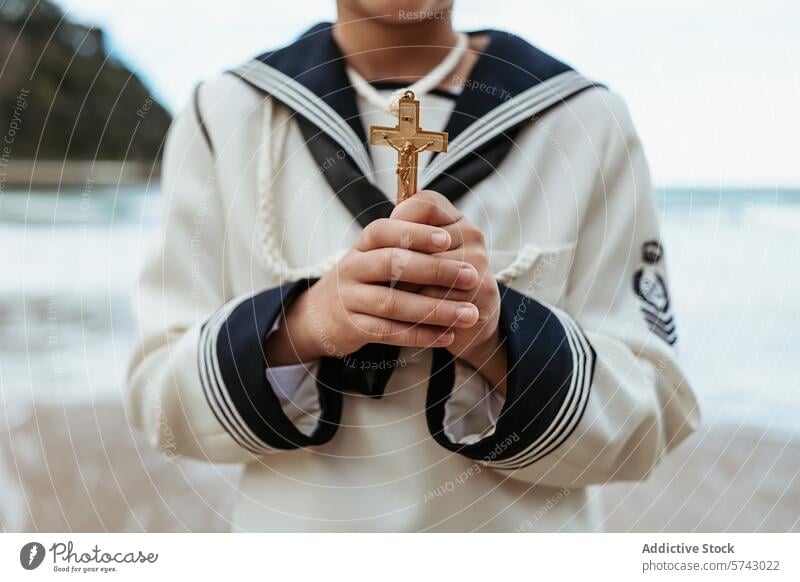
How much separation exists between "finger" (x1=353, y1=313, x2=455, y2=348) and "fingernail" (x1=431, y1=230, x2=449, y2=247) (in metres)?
0.04

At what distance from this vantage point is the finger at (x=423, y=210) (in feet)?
0.89

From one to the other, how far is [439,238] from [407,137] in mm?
44

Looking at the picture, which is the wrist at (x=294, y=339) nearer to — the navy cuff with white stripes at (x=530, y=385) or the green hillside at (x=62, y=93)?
the navy cuff with white stripes at (x=530, y=385)

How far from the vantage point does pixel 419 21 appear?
35 cm

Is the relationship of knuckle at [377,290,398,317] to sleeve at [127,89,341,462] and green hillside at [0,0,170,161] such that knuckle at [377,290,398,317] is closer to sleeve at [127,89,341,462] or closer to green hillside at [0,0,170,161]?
sleeve at [127,89,341,462]

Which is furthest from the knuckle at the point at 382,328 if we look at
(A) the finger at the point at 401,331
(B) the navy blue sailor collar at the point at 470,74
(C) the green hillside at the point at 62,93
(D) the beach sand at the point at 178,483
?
(D) the beach sand at the point at 178,483

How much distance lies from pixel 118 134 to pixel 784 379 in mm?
600

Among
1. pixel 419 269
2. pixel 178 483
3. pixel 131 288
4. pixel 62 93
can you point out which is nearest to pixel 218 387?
pixel 419 269

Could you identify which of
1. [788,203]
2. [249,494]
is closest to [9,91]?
[249,494]

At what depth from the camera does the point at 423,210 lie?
10.6 inches

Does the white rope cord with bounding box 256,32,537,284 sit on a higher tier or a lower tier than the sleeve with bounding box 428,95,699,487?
higher

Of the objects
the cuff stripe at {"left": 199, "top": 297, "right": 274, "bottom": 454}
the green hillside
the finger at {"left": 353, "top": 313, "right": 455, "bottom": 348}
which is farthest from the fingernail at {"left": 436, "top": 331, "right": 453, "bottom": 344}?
the green hillside

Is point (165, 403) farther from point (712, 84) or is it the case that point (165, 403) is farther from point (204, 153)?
point (712, 84)

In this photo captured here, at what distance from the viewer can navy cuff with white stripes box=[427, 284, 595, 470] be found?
318 millimetres
